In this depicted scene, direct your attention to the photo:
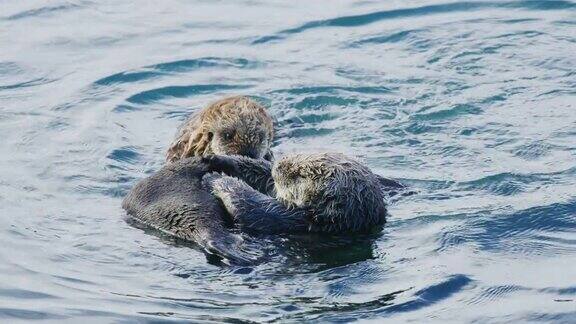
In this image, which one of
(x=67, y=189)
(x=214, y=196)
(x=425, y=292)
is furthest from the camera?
(x=67, y=189)

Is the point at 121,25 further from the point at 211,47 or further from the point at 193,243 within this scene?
the point at 193,243

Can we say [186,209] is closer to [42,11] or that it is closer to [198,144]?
[198,144]

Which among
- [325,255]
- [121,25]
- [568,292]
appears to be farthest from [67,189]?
[121,25]

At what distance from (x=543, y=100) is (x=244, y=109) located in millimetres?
2783

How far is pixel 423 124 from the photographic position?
9.35m

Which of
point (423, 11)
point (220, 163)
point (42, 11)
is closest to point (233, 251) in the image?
point (220, 163)

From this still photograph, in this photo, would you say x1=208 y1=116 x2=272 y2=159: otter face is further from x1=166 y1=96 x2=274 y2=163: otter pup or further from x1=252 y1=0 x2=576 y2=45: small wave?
x1=252 y1=0 x2=576 y2=45: small wave

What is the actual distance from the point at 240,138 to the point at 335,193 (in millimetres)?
1421

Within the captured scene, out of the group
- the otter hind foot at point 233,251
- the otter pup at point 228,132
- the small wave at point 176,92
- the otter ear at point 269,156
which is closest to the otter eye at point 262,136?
the otter pup at point 228,132

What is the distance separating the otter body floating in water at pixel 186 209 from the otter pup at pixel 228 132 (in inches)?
33.2

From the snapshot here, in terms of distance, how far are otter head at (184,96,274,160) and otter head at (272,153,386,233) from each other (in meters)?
0.99

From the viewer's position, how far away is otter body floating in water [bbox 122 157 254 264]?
655 centimetres

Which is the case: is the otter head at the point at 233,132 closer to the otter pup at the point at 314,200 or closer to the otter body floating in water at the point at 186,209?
the otter body floating in water at the point at 186,209

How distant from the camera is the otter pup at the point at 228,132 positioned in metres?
8.25
